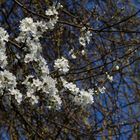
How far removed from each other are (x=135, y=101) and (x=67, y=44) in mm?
741

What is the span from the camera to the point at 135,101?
4.26m

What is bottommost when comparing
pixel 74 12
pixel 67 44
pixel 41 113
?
pixel 41 113

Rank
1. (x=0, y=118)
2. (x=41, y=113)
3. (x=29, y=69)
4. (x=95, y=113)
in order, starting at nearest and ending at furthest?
(x=29, y=69) < (x=41, y=113) < (x=0, y=118) < (x=95, y=113)

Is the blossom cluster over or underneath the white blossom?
underneath

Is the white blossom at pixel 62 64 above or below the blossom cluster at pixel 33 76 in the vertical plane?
above

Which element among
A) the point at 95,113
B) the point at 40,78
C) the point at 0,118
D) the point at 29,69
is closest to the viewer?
the point at 40,78

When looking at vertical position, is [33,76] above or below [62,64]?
below

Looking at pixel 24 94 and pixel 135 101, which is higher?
pixel 135 101

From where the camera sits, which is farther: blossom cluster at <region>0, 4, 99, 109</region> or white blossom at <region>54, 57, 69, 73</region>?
white blossom at <region>54, 57, 69, 73</region>

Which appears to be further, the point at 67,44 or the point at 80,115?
the point at 67,44

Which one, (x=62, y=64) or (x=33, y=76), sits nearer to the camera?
(x=33, y=76)

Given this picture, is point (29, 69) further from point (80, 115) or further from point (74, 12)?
point (74, 12)

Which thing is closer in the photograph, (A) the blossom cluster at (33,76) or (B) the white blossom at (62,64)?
(A) the blossom cluster at (33,76)

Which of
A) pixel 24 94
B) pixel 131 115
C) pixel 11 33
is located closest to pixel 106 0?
pixel 131 115
